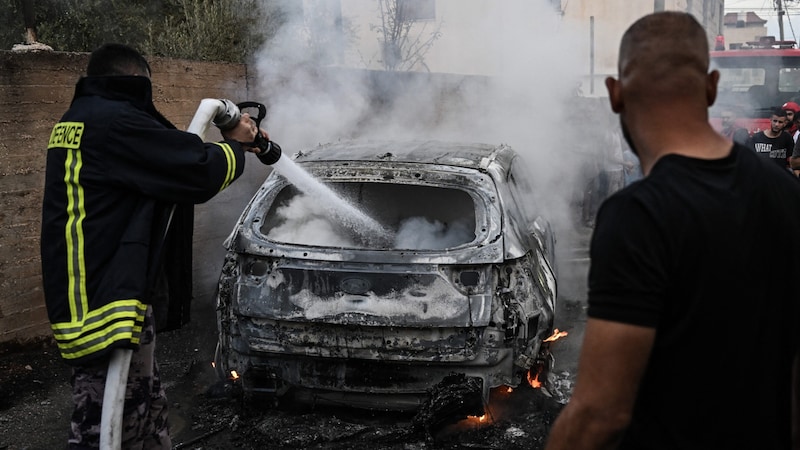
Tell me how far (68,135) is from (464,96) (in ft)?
28.2

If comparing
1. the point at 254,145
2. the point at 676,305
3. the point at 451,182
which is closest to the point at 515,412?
the point at 451,182

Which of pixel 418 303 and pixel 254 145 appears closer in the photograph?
pixel 254 145

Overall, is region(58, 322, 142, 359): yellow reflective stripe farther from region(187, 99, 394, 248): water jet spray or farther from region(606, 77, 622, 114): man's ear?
region(606, 77, 622, 114): man's ear

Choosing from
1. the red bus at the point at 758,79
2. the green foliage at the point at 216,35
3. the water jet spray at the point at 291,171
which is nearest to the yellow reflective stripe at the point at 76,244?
the water jet spray at the point at 291,171

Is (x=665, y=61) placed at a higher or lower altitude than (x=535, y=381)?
higher

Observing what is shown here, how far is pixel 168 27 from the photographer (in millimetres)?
9531

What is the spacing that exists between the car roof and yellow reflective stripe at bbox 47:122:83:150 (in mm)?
2056

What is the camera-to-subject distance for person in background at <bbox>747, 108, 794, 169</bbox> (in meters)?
8.38

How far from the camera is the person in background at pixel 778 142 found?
8.38 meters

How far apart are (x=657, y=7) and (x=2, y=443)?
14112mm

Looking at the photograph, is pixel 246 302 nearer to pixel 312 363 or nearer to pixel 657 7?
pixel 312 363

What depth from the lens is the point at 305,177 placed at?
177 inches

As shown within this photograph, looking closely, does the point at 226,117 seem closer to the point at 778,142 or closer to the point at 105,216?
the point at 105,216

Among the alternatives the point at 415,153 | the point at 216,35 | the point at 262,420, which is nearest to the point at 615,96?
the point at 415,153
